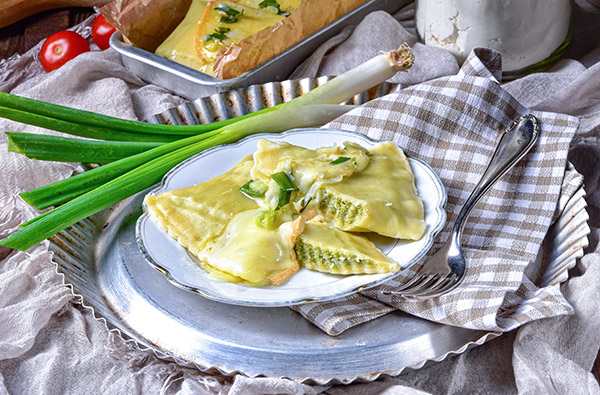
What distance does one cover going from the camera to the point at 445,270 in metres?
1.52

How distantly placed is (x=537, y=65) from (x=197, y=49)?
125cm

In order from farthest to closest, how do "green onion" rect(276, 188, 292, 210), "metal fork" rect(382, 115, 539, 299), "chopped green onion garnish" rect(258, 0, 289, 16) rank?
"chopped green onion garnish" rect(258, 0, 289, 16) → "green onion" rect(276, 188, 292, 210) → "metal fork" rect(382, 115, 539, 299)

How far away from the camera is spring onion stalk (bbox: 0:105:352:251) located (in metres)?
1.60

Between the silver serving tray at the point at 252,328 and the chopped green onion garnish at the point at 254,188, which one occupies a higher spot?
the chopped green onion garnish at the point at 254,188

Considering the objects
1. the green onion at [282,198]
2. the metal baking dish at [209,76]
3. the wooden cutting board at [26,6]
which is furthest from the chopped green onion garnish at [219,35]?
the green onion at [282,198]

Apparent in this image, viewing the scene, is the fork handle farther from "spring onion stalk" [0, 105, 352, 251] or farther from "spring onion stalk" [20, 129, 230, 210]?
"spring onion stalk" [20, 129, 230, 210]

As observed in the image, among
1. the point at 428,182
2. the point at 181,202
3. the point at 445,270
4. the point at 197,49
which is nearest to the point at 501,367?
the point at 445,270

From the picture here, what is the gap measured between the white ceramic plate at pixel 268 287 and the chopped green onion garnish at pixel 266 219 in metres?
0.14

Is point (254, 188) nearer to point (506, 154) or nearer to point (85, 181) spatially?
point (85, 181)

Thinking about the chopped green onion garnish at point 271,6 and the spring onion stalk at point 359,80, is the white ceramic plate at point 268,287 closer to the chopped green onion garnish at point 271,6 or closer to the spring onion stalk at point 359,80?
the spring onion stalk at point 359,80

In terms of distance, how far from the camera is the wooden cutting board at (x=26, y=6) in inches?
127

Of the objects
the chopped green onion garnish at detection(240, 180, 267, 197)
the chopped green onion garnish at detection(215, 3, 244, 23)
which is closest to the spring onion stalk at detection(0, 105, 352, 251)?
the chopped green onion garnish at detection(240, 180, 267, 197)

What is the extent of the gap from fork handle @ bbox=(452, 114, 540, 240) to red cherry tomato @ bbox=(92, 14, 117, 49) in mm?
1873

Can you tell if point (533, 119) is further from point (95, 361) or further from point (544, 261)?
point (95, 361)
